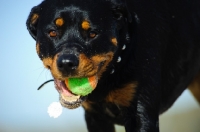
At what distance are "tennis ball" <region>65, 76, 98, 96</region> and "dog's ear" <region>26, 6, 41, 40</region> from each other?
56 cm

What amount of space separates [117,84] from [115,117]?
314 millimetres

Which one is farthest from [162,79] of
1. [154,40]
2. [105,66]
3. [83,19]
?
[83,19]

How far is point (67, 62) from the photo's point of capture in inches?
152

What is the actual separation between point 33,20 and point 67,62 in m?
0.66

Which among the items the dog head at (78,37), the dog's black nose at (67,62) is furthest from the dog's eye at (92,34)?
the dog's black nose at (67,62)

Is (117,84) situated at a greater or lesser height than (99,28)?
lesser

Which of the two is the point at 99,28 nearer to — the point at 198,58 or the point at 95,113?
the point at 95,113

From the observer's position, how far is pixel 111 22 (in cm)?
421

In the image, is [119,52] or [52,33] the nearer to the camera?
[52,33]

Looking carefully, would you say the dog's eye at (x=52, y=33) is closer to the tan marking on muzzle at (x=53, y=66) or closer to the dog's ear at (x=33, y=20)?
the tan marking on muzzle at (x=53, y=66)

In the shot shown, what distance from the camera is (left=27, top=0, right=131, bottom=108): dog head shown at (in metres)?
3.92

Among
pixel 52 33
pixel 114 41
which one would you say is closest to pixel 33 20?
pixel 52 33

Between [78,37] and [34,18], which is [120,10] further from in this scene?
[34,18]

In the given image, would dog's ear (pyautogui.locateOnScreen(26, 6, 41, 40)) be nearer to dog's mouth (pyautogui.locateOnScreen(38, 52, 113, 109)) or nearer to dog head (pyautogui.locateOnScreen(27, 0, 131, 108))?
dog head (pyautogui.locateOnScreen(27, 0, 131, 108))
